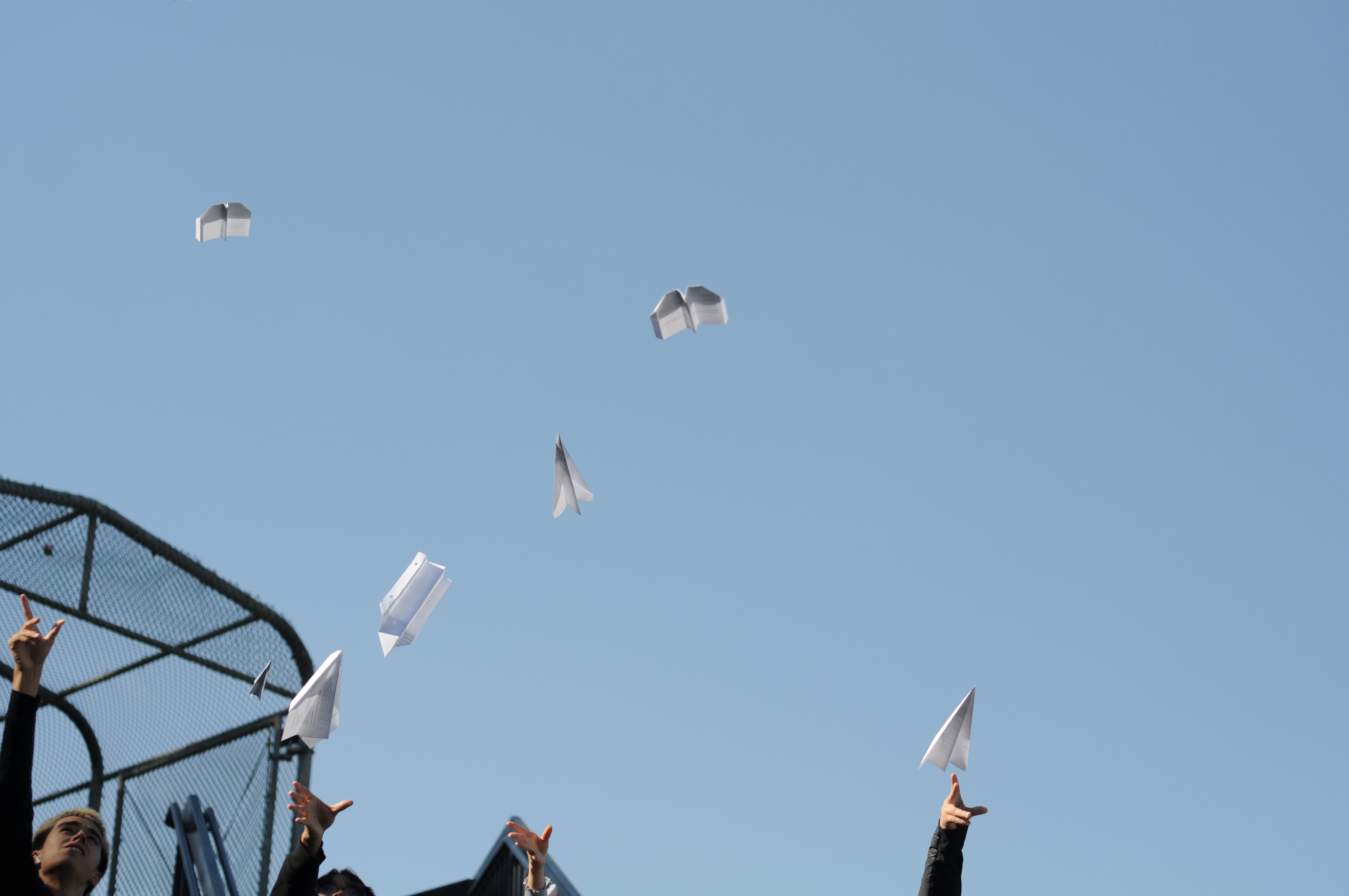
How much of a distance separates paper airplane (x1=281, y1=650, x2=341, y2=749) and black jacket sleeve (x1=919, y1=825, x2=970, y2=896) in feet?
12.3

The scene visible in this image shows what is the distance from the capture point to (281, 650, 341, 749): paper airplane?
7.36m

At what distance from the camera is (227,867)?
7859 millimetres

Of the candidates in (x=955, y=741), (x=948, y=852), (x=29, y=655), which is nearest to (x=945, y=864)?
(x=948, y=852)

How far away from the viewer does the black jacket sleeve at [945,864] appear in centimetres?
453

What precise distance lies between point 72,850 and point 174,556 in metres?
4.82

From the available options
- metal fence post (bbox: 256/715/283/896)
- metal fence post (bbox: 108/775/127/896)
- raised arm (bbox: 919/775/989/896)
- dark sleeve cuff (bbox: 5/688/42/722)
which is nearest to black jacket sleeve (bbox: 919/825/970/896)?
raised arm (bbox: 919/775/989/896)

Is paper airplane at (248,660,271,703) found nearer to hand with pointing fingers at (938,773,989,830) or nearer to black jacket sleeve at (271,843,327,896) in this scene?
black jacket sleeve at (271,843,327,896)

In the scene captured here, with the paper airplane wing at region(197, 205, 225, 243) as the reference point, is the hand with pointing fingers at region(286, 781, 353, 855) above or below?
below

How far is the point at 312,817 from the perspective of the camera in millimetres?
4996

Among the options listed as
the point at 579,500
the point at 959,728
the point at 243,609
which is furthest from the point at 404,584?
the point at 959,728

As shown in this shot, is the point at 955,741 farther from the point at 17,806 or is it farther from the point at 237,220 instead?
the point at 237,220

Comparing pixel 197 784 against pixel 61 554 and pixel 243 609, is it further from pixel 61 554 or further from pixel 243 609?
pixel 61 554

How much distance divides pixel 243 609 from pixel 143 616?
0.66 m

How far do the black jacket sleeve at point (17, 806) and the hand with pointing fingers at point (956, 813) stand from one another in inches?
109
